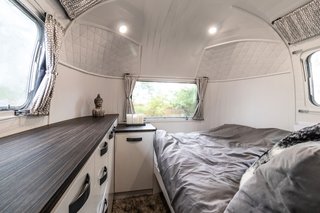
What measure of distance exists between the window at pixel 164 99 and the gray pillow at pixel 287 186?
2768 millimetres

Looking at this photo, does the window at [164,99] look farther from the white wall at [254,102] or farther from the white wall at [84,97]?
the white wall at [254,102]

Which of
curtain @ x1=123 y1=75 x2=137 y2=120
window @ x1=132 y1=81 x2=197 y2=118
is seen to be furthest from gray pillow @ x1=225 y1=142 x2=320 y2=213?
window @ x1=132 y1=81 x2=197 y2=118

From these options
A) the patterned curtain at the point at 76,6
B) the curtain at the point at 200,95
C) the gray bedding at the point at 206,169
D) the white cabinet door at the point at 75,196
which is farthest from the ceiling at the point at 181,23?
the white cabinet door at the point at 75,196

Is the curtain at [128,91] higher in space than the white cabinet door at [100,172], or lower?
higher

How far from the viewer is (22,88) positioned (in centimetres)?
132

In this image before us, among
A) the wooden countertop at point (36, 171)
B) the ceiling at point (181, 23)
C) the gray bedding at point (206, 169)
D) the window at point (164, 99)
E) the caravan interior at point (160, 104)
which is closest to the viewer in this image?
the wooden countertop at point (36, 171)

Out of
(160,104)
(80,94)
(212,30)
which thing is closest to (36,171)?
(80,94)

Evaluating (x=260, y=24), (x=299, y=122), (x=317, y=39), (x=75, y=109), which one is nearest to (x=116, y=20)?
(x=75, y=109)

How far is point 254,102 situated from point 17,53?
10.7 feet

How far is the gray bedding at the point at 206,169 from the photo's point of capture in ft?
2.85

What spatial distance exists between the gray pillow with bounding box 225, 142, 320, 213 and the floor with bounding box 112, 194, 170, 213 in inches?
59.1

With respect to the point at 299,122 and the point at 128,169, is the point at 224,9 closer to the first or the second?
the point at 299,122

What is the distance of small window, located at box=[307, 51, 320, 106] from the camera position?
6.61 ft

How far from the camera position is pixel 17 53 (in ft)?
4.04
